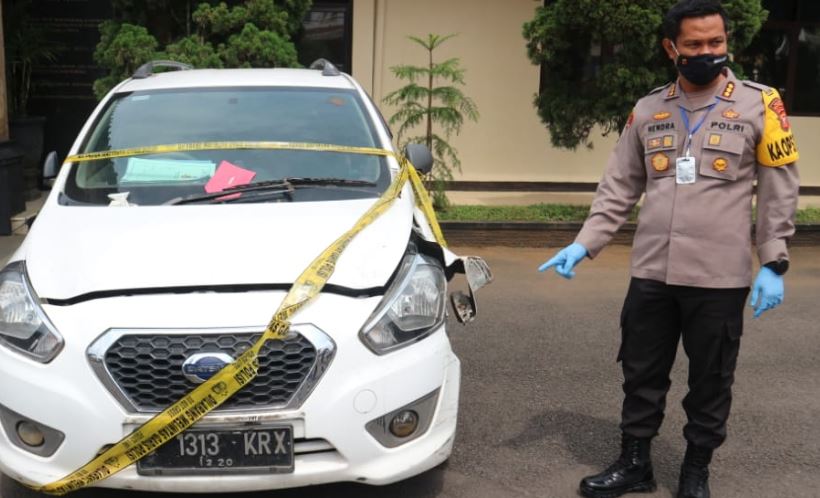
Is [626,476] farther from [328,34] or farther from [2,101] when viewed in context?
[328,34]

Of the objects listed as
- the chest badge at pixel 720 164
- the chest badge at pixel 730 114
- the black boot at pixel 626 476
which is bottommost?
the black boot at pixel 626 476

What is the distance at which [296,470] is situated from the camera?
2834 millimetres

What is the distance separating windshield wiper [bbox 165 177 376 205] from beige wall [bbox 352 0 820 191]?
20.4 feet

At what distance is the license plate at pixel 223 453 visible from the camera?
9.20ft

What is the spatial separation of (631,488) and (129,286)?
2082mm

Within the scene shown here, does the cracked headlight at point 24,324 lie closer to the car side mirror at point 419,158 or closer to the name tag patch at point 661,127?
the car side mirror at point 419,158

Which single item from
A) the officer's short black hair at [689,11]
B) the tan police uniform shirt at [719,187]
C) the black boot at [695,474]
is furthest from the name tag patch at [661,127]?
the black boot at [695,474]

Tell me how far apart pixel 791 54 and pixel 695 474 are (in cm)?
865

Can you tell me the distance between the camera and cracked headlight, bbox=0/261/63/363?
2852 mm

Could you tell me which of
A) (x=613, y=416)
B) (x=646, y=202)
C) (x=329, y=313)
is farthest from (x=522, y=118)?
(x=329, y=313)

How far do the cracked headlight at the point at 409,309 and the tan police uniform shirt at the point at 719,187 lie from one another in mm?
800

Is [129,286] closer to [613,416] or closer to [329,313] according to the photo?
[329,313]

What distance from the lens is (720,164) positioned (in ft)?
10.0

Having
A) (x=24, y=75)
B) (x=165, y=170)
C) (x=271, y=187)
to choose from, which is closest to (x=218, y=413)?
(x=271, y=187)
